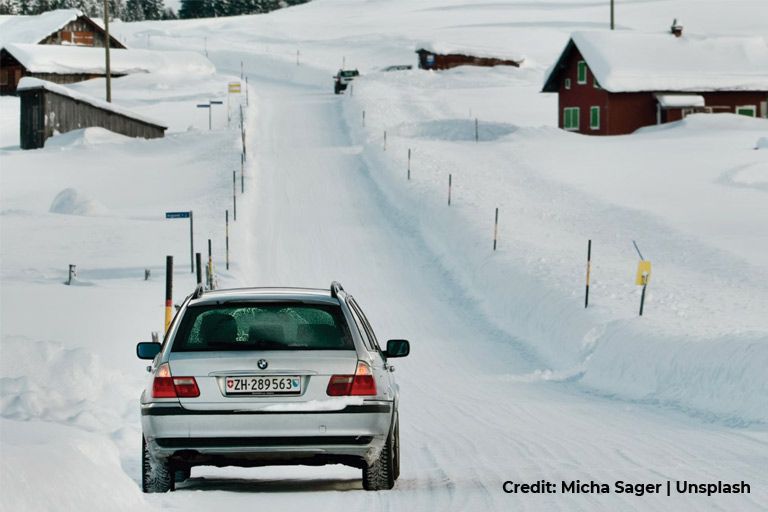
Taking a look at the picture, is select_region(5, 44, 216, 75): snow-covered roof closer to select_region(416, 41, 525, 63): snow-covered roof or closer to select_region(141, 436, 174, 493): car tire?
select_region(416, 41, 525, 63): snow-covered roof

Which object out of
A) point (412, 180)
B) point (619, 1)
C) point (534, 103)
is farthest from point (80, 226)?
point (619, 1)

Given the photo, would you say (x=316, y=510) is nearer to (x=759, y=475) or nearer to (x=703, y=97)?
(x=759, y=475)

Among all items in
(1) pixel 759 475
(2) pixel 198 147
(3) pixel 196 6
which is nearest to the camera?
(1) pixel 759 475

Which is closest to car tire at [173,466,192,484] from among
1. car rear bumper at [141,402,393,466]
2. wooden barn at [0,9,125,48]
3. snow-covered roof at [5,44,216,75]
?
car rear bumper at [141,402,393,466]

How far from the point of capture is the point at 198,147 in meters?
60.5

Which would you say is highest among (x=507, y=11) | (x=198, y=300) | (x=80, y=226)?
(x=507, y=11)

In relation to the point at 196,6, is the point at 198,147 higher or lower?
lower

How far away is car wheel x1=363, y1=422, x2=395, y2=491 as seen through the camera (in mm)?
9206

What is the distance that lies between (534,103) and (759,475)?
259 ft

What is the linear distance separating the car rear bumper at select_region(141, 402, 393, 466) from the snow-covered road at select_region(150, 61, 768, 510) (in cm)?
29

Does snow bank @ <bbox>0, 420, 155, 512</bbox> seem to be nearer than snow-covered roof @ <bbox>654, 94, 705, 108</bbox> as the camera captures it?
Yes

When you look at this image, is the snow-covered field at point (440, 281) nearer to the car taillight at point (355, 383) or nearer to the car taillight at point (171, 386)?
the car taillight at point (171, 386)

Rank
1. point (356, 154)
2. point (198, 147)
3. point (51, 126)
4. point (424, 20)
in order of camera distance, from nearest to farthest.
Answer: point (356, 154), point (198, 147), point (51, 126), point (424, 20)

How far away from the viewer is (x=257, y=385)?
8.74 metres
